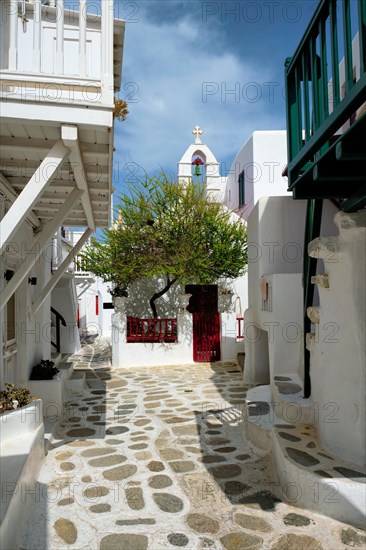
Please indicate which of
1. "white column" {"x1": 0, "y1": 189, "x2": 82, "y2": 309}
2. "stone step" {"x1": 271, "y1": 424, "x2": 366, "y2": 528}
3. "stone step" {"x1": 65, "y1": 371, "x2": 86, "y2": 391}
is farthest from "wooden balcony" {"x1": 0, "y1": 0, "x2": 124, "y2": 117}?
"stone step" {"x1": 65, "y1": 371, "x2": 86, "y2": 391}

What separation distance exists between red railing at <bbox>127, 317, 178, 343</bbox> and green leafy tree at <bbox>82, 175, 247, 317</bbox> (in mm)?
1273

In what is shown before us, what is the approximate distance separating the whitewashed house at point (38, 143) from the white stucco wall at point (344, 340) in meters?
2.71

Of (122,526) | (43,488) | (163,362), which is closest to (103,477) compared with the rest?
(43,488)

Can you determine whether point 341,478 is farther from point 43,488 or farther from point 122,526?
point 43,488

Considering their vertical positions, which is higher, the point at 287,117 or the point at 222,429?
the point at 287,117

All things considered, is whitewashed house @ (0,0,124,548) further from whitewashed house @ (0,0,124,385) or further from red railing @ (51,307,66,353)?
red railing @ (51,307,66,353)

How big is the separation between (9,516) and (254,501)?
2441 millimetres

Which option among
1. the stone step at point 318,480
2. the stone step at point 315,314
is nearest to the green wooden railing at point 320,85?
the stone step at point 315,314

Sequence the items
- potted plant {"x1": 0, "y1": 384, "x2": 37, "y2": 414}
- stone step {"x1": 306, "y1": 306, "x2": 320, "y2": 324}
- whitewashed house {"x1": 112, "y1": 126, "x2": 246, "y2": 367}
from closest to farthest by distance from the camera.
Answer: potted plant {"x1": 0, "y1": 384, "x2": 37, "y2": 414} < stone step {"x1": 306, "y1": 306, "x2": 320, "y2": 324} < whitewashed house {"x1": 112, "y1": 126, "x2": 246, "y2": 367}

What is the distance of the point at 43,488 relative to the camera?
450 centimetres

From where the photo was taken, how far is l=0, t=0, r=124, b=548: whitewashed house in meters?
3.39

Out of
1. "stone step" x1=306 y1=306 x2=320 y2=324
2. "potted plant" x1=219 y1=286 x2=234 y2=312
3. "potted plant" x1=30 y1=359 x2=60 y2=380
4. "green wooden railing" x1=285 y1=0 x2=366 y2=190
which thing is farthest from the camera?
"potted plant" x1=219 y1=286 x2=234 y2=312

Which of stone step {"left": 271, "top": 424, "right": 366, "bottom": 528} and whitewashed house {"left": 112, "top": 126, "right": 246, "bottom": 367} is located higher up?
whitewashed house {"left": 112, "top": 126, "right": 246, "bottom": 367}

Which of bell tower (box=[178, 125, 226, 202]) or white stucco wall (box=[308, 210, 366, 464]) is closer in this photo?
white stucco wall (box=[308, 210, 366, 464])
